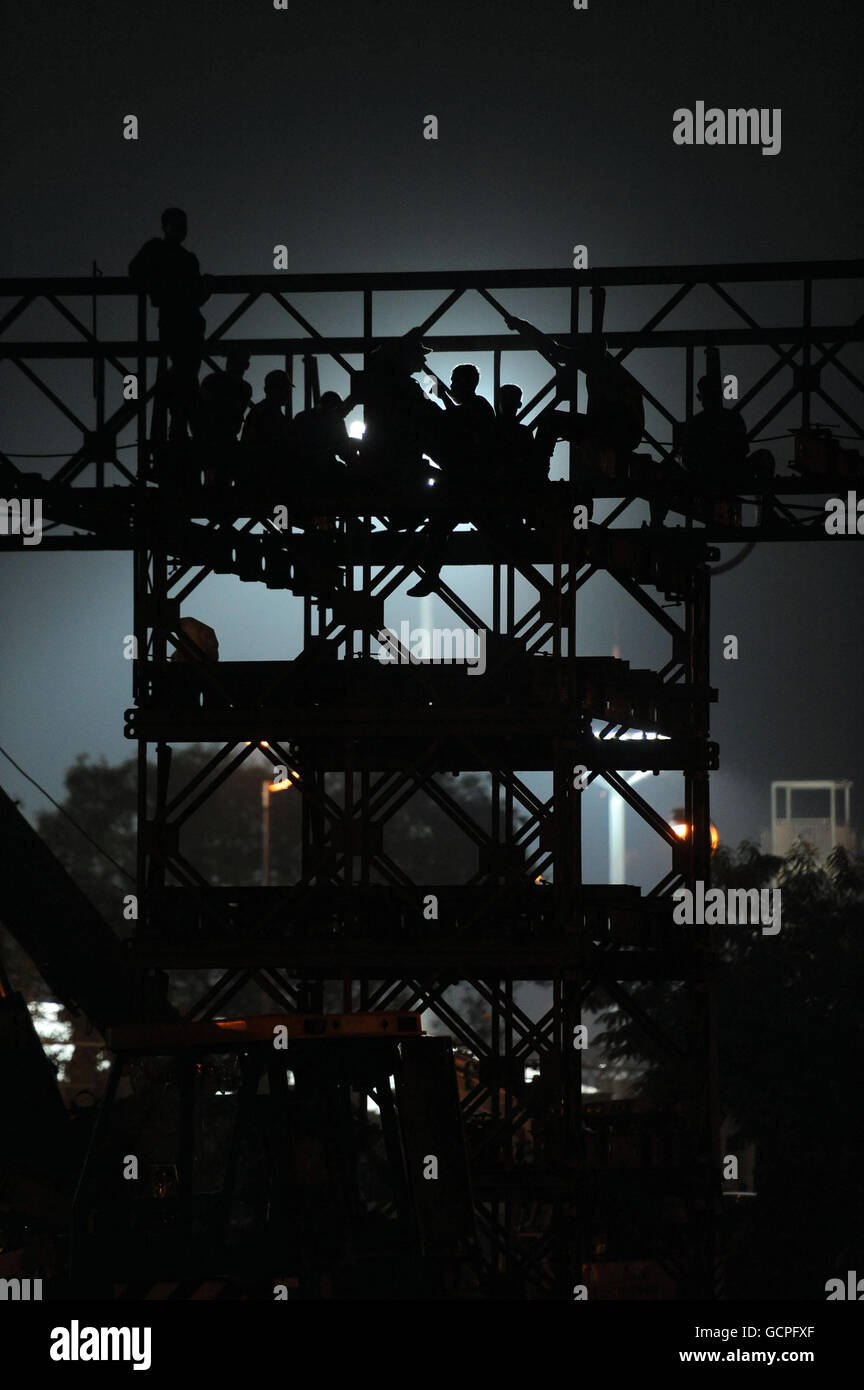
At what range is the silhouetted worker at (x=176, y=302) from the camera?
87.5 feet

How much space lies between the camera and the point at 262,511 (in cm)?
2781

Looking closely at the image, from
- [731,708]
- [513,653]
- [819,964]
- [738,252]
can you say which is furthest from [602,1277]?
[731,708]

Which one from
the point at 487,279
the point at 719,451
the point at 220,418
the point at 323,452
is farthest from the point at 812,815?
the point at 220,418

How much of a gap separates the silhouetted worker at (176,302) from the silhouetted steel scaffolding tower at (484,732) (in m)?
0.59

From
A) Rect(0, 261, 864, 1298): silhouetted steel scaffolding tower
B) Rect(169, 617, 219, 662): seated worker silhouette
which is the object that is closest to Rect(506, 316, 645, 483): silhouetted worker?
Rect(0, 261, 864, 1298): silhouetted steel scaffolding tower

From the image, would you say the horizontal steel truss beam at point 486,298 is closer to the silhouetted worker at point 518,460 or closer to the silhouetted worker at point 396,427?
the silhouetted worker at point 396,427

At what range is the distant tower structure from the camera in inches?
4727

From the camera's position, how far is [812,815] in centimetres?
14938

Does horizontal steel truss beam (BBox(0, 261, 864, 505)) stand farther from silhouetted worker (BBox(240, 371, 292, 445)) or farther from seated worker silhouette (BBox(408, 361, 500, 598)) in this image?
seated worker silhouette (BBox(408, 361, 500, 598))

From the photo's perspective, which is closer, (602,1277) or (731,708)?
(602,1277)

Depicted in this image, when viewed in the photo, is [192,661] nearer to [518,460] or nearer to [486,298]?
[518,460]

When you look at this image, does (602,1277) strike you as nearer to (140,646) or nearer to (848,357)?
(140,646)

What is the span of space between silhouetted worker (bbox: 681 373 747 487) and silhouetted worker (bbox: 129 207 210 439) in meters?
6.35
